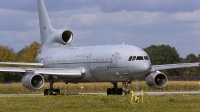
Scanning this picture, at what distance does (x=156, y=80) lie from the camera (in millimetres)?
44406

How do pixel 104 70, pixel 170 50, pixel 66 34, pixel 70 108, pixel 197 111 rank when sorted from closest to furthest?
pixel 197 111, pixel 70 108, pixel 104 70, pixel 66 34, pixel 170 50

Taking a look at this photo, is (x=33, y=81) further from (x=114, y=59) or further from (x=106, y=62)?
(x=114, y=59)

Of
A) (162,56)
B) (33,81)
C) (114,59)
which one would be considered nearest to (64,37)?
(33,81)

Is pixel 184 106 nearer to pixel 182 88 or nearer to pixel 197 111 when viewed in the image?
pixel 197 111

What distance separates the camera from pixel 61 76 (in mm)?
48094

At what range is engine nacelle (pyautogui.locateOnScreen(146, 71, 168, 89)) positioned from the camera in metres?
43.3

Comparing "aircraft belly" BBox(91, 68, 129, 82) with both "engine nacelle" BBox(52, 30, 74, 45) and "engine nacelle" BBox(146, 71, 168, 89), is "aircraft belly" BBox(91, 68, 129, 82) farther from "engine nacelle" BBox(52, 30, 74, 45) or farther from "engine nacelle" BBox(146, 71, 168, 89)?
"engine nacelle" BBox(52, 30, 74, 45)

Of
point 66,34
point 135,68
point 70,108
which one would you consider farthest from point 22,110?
point 66,34

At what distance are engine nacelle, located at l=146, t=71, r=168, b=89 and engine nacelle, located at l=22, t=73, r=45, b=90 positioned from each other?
8138 millimetres

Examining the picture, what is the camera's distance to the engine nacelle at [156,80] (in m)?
43.3

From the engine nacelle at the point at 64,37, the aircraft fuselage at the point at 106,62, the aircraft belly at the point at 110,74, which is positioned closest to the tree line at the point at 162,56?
the engine nacelle at the point at 64,37

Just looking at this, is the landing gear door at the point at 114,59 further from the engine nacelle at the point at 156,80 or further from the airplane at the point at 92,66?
the engine nacelle at the point at 156,80

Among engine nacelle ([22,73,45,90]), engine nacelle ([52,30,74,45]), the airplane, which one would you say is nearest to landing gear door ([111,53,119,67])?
the airplane

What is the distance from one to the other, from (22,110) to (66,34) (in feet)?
95.4
